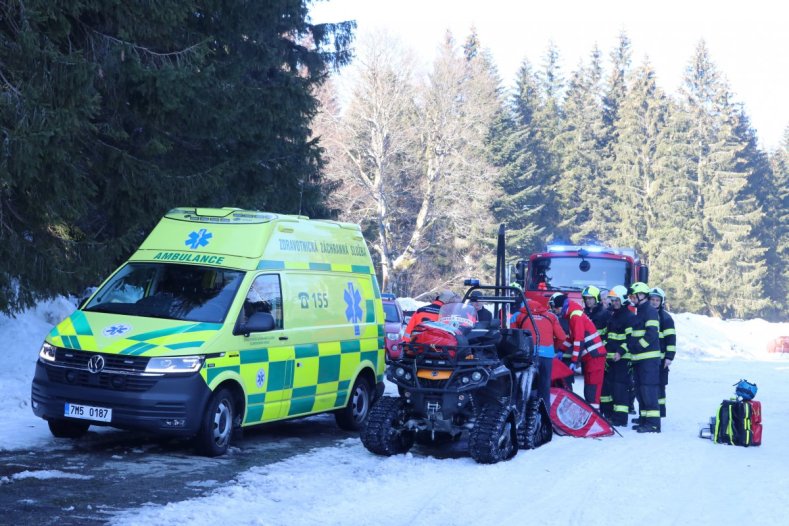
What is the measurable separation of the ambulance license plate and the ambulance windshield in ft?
3.80

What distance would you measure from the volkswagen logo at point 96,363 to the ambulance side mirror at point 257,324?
1.36 meters

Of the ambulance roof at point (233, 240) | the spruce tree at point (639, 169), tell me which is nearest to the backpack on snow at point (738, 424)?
the ambulance roof at point (233, 240)

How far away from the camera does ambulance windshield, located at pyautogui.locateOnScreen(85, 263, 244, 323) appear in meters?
10.0

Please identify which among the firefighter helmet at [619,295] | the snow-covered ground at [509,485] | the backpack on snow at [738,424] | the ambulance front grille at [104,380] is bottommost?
the snow-covered ground at [509,485]

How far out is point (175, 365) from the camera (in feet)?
30.2

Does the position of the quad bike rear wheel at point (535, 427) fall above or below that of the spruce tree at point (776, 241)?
below

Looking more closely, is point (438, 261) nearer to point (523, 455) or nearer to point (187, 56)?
point (187, 56)

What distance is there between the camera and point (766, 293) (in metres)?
72.1

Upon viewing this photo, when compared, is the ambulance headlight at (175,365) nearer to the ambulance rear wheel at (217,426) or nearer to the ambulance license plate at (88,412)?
the ambulance rear wheel at (217,426)

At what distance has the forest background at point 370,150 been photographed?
40.9 feet

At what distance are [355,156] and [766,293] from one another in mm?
40127

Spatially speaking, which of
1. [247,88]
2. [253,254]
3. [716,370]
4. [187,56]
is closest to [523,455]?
[253,254]

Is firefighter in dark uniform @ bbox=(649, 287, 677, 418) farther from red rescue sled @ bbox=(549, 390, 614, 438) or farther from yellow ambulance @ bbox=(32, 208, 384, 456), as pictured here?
yellow ambulance @ bbox=(32, 208, 384, 456)

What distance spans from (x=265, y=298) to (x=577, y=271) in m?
12.7
